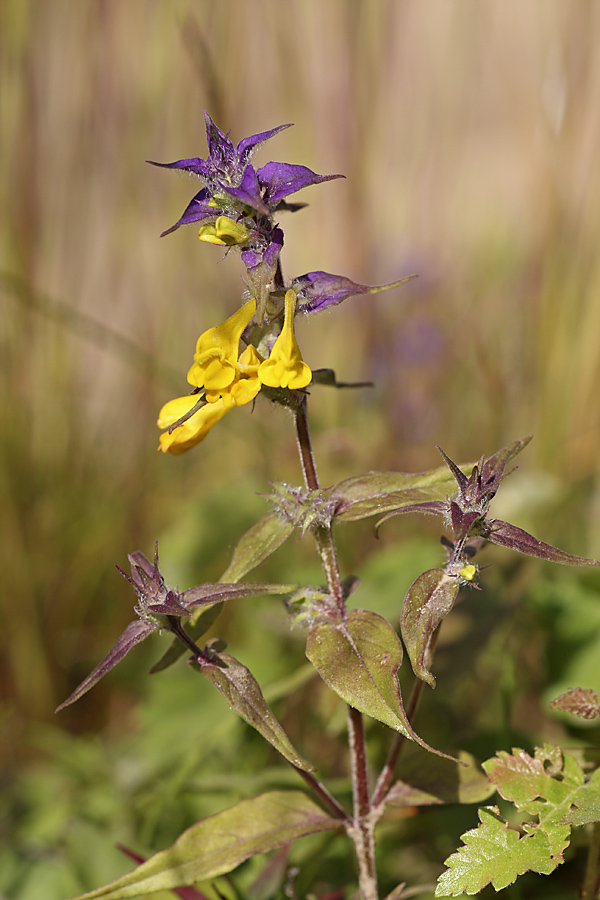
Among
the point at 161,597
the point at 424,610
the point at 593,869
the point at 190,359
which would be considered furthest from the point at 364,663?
the point at 190,359

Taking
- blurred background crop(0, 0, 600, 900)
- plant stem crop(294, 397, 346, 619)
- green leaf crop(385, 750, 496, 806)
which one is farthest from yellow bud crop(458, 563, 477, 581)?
blurred background crop(0, 0, 600, 900)

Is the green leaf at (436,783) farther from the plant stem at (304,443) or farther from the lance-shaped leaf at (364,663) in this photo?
the plant stem at (304,443)

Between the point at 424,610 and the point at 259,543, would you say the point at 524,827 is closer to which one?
the point at 424,610

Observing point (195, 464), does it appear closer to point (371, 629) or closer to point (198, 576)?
point (198, 576)

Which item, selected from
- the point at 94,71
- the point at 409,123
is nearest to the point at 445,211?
the point at 409,123

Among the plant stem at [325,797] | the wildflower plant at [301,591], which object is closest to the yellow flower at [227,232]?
the wildflower plant at [301,591]

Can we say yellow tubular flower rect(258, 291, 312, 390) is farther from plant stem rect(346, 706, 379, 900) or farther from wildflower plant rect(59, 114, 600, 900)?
plant stem rect(346, 706, 379, 900)
